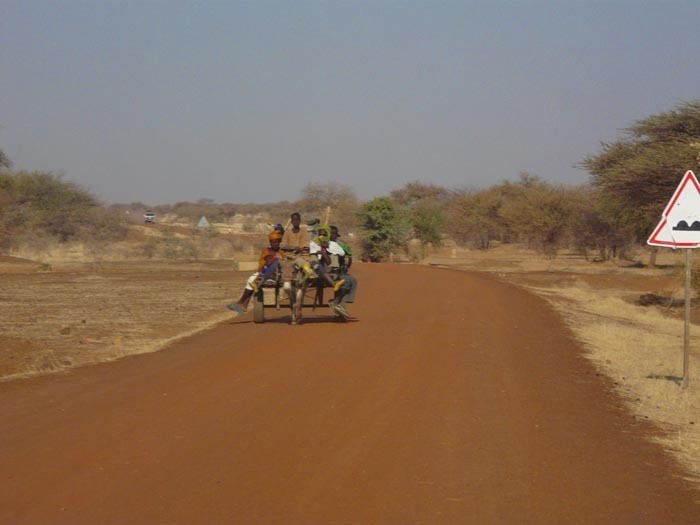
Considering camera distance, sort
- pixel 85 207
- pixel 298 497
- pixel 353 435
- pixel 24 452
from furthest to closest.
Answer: pixel 85 207
pixel 353 435
pixel 24 452
pixel 298 497

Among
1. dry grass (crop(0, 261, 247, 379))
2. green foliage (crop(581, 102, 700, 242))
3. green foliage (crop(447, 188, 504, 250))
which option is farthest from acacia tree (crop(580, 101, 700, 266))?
green foliage (crop(447, 188, 504, 250))

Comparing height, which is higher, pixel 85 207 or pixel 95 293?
pixel 85 207

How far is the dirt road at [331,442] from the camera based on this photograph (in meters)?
5.91

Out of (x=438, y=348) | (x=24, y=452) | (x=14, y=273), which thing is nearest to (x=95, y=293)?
(x=14, y=273)

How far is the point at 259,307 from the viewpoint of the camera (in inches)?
667

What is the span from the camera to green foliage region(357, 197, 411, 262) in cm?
5509

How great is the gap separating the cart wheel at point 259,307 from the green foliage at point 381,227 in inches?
1493

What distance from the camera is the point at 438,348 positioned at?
13453mm

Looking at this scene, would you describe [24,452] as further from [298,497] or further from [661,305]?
[661,305]

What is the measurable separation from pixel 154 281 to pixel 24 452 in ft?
93.8

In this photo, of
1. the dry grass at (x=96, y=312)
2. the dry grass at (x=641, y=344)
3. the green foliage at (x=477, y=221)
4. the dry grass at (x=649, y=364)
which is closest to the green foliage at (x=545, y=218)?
the green foliage at (x=477, y=221)

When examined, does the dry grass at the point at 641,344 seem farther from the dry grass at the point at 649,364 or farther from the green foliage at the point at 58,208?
the green foliage at the point at 58,208

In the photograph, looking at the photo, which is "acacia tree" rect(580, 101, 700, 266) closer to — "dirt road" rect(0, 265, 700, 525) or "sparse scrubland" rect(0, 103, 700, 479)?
"sparse scrubland" rect(0, 103, 700, 479)

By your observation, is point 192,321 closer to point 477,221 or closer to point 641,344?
point 641,344
